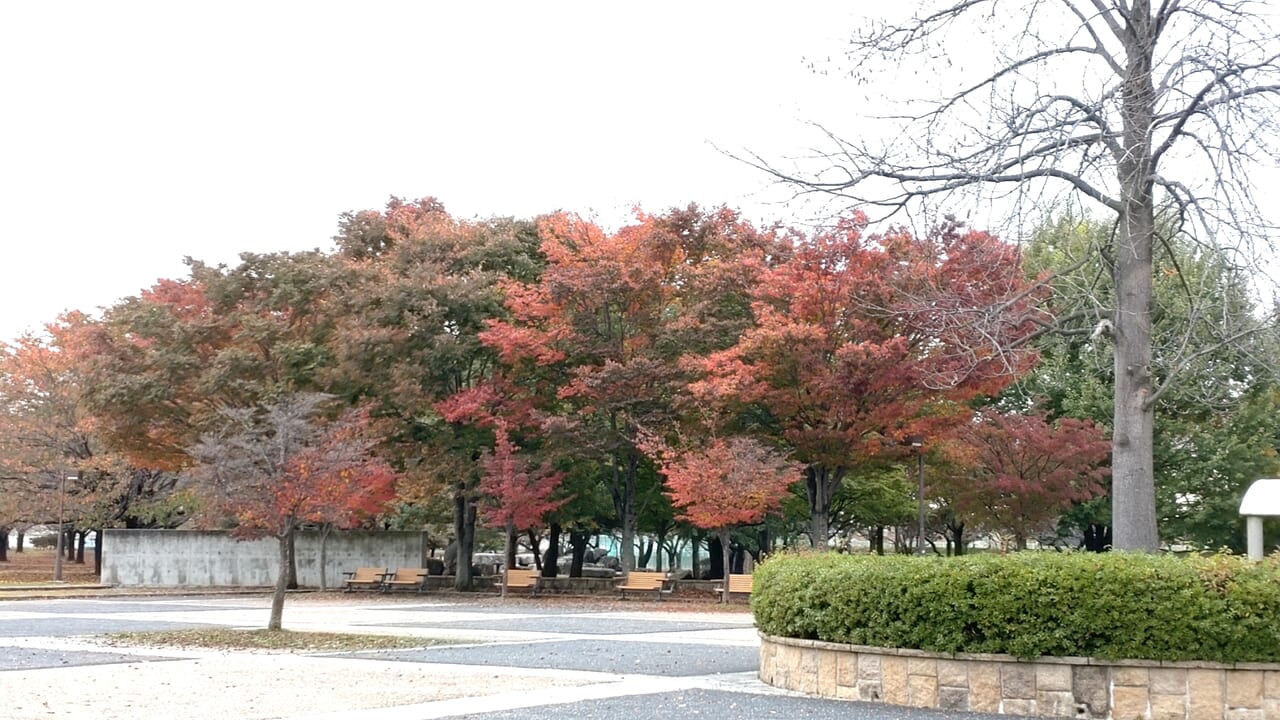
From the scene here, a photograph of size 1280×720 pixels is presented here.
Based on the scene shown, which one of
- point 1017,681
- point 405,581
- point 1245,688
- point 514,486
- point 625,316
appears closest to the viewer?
point 1245,688

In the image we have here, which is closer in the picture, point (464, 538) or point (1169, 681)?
point (1169, 681)

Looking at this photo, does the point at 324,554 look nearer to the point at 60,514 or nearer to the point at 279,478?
the point at 60,514

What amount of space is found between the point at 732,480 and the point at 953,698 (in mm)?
18517

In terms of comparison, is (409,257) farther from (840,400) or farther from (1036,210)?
(1036,210)

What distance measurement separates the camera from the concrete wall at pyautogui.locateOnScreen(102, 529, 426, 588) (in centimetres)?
4047

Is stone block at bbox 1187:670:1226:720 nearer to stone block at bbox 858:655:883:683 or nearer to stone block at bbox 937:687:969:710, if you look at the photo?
stone block at bbox 937:687:969:710

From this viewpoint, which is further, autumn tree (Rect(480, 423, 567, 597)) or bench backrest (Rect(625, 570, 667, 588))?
bench backrest (Rect(625, 570, 667, 588))

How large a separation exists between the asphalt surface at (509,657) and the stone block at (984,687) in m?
0.21

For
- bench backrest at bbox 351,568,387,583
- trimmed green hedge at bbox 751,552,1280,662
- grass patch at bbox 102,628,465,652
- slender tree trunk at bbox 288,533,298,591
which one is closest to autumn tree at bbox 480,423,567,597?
bench backrest at bbox 351,568,387,583

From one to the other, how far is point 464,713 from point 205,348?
96.4ft

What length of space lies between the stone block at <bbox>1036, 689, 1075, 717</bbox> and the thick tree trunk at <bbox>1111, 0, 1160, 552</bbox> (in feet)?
7.39

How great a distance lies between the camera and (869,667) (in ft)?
38.0

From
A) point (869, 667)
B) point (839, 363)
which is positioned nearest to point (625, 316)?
point (839, 363)

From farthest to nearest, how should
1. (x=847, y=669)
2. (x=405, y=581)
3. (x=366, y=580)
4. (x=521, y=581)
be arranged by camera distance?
1. (x=366, y=580)
2. (x=405, y=581)
3. (x=521, y=581)
4. (x=847, y=669)
